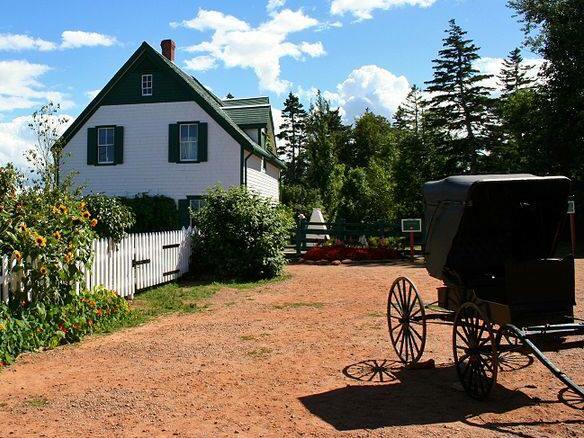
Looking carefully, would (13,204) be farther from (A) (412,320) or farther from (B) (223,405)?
(A) (412,320)

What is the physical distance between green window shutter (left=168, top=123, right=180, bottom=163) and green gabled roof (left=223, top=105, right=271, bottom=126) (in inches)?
139

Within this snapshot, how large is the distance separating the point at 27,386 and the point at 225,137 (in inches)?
652

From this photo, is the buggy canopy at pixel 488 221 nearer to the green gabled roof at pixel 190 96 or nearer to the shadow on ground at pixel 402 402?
the shadow on ground at pixel 402 402

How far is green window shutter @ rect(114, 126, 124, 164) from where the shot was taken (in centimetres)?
2225

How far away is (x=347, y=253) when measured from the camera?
19.7 meters

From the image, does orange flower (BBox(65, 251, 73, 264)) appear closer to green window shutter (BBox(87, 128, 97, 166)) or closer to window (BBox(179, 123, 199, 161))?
window (BBox(179, 123, 199, 161))

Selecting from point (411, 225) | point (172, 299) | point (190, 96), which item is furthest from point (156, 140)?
point (172, 299)

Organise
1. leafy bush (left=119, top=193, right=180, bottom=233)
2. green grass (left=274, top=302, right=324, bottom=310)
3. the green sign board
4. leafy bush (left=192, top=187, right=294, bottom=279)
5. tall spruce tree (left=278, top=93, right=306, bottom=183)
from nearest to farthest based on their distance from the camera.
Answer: green grass (left=274, top=302, right=324, bottom=310) → leafy bush (left=192, top=187, right=294, bottom=279) → the green sign board → leafy bush (left=119, top=193, right=180, bottom=233) → tall spruce tree (left=278, top=93, right=306, bottom=183)

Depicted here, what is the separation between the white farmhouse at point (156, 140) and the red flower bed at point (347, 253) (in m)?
4.27

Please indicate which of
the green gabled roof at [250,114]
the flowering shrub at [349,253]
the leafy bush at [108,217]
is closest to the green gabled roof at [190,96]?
the green gabled roof at [250,114]

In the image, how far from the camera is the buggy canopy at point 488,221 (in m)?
5.61

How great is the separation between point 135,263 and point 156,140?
11.6 m

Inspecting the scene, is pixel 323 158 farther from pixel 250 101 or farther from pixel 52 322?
pixel 52 322

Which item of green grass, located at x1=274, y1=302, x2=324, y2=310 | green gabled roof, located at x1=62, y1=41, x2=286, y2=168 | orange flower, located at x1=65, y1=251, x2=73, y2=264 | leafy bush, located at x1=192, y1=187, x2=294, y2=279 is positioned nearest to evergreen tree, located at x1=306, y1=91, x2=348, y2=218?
green gabled roof, located at x1=62, y1=41, x2=286, y2=168
